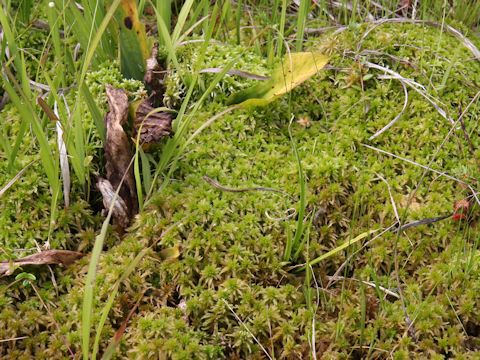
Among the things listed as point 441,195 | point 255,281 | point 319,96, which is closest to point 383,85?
point 319,96

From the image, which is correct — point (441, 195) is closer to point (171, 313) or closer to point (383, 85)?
point (383, 85)

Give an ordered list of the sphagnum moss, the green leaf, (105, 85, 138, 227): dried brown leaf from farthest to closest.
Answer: the green leaf → (105, 85, 138, 227): dried brown leaf → the sphagnum moss

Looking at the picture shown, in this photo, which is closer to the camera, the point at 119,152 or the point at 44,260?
the point at 44,260

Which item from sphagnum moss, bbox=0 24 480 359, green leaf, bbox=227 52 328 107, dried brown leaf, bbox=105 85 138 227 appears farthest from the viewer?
green leaf, bbox=227 52 328 107

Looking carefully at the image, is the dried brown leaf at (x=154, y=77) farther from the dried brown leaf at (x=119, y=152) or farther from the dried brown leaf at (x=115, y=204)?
the dried brown leaf at (x=115, y=204)

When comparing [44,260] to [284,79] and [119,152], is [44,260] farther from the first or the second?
[284,79]

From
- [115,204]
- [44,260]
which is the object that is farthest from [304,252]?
[44,260]

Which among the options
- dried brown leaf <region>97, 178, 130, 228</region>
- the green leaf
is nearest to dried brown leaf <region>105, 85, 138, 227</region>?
dried brown leaf <region>97, 178, 130, 228</region>

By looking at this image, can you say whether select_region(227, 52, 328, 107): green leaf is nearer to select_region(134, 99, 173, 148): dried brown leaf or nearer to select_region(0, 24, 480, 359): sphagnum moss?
select_region(0, 24, 480, 359): sphagnum moss
